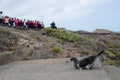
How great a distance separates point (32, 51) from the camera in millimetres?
33875

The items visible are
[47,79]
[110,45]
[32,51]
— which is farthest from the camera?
[110,45]

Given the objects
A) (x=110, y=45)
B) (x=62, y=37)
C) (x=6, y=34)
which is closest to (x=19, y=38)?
(x=6, y=34)

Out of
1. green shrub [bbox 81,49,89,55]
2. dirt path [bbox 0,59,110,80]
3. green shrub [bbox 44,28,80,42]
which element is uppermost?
green shrub [bbox 44,28,80,42]

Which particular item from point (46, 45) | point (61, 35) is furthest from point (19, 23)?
point (46, 45)

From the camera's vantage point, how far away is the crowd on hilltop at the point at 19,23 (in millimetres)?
42250

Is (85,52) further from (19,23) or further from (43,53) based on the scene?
(19,23)

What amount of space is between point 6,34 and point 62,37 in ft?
25.4

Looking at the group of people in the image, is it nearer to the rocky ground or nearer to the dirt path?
the rocky ground

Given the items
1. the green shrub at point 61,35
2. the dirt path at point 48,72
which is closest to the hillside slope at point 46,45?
the green shrub at point 61,35

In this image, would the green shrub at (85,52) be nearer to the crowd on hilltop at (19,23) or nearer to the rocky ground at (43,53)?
the rocky ground at (43,53)

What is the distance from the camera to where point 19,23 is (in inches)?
1732

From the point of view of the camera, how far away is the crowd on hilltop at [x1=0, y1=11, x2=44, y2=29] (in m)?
42.2

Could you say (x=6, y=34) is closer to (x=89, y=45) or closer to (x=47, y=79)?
(x=89, y=45)

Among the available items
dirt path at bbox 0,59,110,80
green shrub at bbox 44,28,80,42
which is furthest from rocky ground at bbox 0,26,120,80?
green shrub at bbox 44,28,80,42
